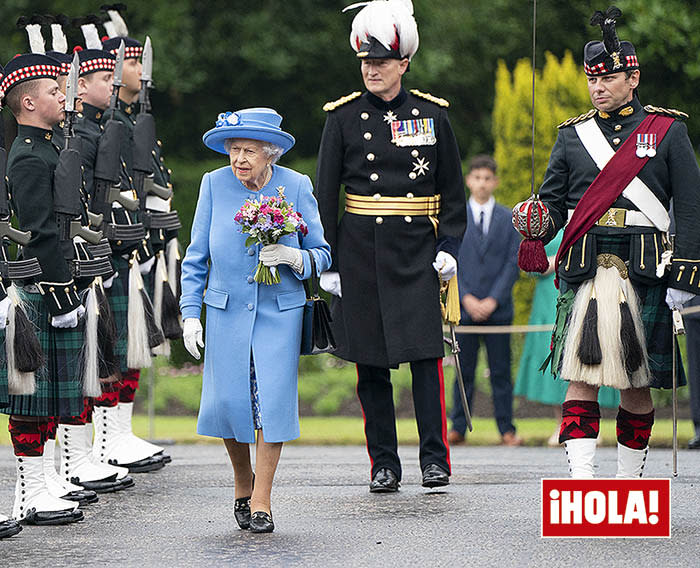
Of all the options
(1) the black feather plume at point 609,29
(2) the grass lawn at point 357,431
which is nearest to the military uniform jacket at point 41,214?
(1) the black feather plume at point 609,29

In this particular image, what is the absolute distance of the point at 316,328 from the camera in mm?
7180

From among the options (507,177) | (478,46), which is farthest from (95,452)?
(478,46)

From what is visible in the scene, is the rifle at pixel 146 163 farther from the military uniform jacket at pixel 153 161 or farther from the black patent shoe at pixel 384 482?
the black patent shoe at pixel 384 482

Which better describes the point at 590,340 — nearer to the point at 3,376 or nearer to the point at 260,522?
the point at 260,522

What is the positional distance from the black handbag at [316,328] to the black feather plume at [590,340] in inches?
47.2

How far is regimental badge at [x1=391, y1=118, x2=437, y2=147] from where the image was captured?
8.50 m

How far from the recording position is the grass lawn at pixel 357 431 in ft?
40.1

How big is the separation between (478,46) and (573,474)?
18.1 m

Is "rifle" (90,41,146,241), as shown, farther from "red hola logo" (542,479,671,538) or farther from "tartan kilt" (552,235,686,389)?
"red hola logo" (542,479,671,538)

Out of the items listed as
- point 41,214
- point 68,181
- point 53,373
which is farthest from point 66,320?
point 68,181

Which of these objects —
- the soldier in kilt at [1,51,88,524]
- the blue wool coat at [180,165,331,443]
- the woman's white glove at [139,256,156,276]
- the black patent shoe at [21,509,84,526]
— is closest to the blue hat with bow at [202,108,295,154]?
the blue wool coat at [180,165,331,443]

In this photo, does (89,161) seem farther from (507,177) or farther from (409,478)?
(507,177)

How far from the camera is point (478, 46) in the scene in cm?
2475

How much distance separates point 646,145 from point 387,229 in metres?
1.58
